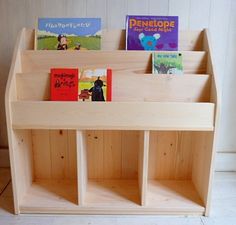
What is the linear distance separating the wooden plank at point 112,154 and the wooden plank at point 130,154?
2 centimetres

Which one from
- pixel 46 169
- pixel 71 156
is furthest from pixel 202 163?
pixel 46 169

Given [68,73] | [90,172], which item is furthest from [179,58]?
[90,172]

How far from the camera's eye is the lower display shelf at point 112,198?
109 cm

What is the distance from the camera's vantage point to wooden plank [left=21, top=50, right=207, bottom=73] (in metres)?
1.06

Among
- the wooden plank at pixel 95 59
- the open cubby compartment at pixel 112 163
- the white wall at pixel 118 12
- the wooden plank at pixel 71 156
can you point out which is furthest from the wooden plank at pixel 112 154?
the white wall at pixel 118 12

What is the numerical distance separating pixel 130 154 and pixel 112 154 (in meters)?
0.10

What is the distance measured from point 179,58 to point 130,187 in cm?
67

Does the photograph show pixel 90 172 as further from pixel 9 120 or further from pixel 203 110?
pixel 203 110

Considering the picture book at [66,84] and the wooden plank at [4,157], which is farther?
the wooden plank at [4,157]

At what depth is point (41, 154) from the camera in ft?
4.24

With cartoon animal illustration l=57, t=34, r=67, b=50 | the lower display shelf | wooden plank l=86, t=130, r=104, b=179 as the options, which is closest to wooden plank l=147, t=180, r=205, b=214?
the lower display shelf

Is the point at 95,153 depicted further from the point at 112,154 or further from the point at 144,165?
the point at 144,165

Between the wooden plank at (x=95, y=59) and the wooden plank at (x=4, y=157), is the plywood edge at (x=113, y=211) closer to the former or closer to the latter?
the wooden plank at (x=4, y=157)

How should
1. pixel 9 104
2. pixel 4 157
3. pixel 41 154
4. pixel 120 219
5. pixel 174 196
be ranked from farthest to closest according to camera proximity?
pixel 4 157 → pixel 41 154 → pixel 174 196 → pixel 120 219 → pixel 9 104
